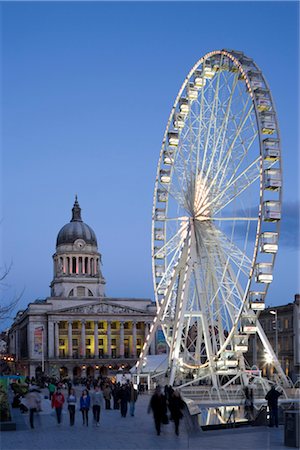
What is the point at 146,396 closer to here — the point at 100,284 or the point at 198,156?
the point at 198,156

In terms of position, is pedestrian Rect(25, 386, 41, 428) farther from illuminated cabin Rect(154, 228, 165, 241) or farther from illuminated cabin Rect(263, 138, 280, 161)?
illuminated cabin Rect(154, 228, 165, 241)

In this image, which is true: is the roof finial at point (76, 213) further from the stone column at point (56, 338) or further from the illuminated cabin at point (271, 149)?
the illuminated cabin at point (271, 149)

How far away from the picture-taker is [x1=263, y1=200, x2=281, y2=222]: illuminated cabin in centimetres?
4266

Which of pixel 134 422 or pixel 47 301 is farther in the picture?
pixel 47 301

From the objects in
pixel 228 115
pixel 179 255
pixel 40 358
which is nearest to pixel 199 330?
pixel 179 255

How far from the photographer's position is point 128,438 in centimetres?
2725

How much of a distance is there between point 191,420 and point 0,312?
11248mm

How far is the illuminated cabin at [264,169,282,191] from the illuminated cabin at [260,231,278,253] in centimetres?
235

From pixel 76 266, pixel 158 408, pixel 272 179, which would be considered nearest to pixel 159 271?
pixel 272 179

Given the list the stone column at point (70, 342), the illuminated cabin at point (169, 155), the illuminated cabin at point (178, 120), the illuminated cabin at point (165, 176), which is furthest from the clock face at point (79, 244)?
the illuminated cabin at point (178, 120)

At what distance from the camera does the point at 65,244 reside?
16825 cm

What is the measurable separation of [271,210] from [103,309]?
378 feet

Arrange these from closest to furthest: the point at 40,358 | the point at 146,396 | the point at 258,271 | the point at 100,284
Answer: the point at 258,271 → the point at 146,396 → the point at 40,358 → the point at 100,284

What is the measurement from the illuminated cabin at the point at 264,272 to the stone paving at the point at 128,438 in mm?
12449
